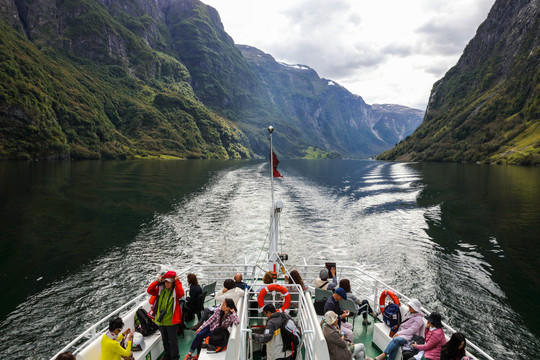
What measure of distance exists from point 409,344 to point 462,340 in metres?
1.53

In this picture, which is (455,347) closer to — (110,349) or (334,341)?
(334,341)

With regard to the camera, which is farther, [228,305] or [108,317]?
[108,317]

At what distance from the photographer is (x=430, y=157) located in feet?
625

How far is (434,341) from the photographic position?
27.2 feet

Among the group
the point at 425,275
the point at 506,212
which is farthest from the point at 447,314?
the point at 506,212

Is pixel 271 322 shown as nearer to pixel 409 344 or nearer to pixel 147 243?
pixel 409 344

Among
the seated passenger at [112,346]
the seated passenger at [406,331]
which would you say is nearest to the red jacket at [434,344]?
the seated passenger at [406,331]

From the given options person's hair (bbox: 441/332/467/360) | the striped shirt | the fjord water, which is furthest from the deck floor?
the fjord water

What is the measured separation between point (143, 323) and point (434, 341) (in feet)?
29.6

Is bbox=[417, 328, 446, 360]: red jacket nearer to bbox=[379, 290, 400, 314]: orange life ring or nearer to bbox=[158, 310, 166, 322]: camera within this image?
bbox=[379, 290, 400, 314]: orange life ring

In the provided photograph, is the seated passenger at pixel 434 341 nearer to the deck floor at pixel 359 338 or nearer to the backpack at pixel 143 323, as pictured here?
the deck floor at pixel 359 338

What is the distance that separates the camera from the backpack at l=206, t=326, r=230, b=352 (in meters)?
7.53

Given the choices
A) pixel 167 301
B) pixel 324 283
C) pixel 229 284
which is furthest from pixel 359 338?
pixel 167 301

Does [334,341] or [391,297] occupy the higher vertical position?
[334,341]
